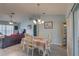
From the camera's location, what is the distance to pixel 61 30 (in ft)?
11.8

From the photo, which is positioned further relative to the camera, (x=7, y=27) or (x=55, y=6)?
(x=7, y=27)

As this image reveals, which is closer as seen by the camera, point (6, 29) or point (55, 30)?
point (6, 29)

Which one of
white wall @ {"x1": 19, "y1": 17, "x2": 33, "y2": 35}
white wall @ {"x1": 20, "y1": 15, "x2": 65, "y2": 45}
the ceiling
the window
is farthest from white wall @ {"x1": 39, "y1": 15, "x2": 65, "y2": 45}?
the window

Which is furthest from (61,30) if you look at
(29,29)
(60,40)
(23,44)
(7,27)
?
(7,27)

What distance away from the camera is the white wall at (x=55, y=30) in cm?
349

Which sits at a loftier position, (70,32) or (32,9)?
(32,9)

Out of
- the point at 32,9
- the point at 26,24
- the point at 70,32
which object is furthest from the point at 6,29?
the point at 70,32

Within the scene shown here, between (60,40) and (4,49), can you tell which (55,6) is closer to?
(60,40)

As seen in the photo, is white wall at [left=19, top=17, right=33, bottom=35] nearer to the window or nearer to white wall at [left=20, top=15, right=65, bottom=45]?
white wall at [left=20, top=15, right=65, bottom=45]

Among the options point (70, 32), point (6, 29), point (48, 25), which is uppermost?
point (48, 25)

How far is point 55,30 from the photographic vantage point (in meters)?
3.58

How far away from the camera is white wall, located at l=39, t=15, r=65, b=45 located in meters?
3.49

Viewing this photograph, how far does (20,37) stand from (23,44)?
243mm

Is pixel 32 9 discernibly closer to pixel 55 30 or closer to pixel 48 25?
pixel 48 25
